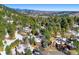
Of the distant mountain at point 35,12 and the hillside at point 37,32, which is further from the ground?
the distant mountain at point 35,12

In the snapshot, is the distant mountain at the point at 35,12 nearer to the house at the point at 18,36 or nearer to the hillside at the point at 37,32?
the hillside at the point at 37,32

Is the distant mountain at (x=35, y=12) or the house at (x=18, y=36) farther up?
the distant mountain at (x=35, y=12)

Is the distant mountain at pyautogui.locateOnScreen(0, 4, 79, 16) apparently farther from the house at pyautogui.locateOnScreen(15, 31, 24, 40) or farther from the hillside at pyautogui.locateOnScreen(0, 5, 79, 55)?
the house at pyautogui.locateOnScreen(15, 31, 24, 40)

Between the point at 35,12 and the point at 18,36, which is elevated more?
the point at 35,12

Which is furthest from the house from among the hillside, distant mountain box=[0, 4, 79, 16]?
distant mountain box=[0, 4, 79, 16]

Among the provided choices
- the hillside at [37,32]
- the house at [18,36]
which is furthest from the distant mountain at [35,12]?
the house at [18,36]

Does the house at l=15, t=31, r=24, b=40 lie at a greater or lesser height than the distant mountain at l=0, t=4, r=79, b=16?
lesser

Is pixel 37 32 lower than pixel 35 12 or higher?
lower
